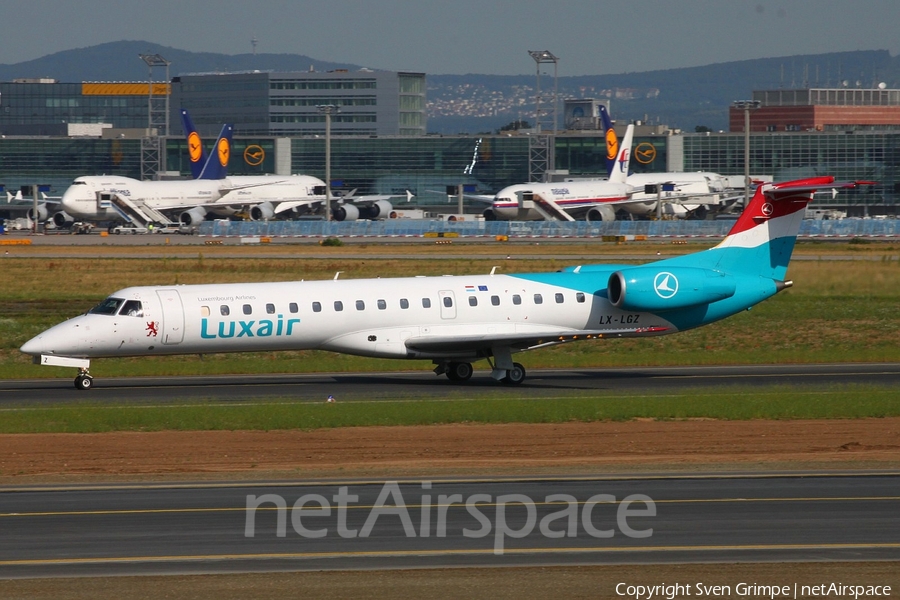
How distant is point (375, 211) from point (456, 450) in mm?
106009

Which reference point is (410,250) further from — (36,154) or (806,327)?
(36,154)

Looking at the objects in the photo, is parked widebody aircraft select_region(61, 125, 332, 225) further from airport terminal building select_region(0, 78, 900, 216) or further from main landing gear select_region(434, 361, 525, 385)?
main landing gear select_region(434, 361, 525, 385)

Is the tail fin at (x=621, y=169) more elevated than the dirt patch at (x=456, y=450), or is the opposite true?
the tail fin at (x=621, y=169)

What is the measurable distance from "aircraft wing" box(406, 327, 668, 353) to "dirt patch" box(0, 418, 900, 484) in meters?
6.54

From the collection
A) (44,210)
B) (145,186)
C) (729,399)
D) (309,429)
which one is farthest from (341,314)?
(44,210)

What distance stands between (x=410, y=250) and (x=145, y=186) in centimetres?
4510

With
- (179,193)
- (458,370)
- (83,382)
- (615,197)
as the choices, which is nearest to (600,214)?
(615,197)

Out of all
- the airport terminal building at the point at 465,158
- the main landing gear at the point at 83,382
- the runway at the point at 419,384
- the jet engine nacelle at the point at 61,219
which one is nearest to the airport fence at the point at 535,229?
the jet engine nacelle at the point at 61,219

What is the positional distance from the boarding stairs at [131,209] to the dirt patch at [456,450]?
88.4 m

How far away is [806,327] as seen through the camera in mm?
43344

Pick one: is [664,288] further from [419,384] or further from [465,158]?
[465,158]

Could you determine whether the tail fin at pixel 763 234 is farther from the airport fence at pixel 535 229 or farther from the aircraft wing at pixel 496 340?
the airport fence at pixel 535 229

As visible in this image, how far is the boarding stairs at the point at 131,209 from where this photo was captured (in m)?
109

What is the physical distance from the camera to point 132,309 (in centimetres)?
3020
